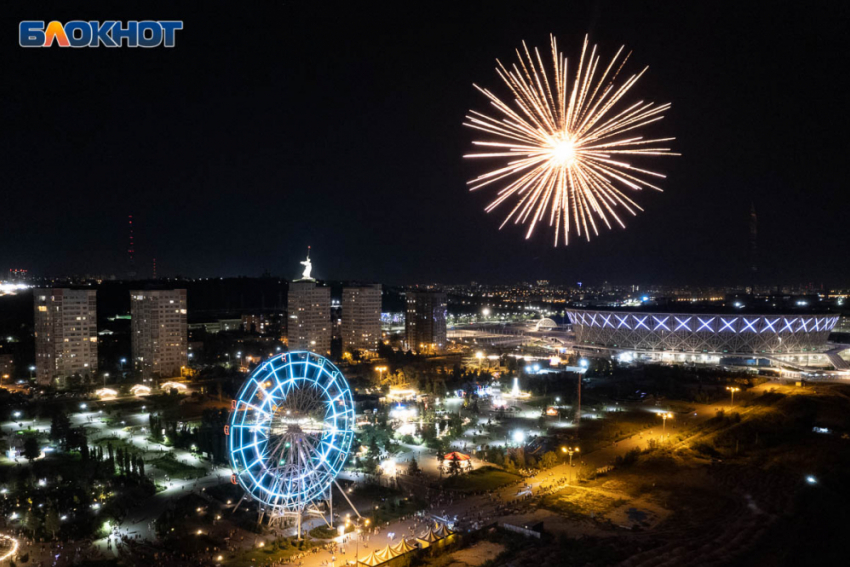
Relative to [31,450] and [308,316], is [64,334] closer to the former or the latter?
[308,316]

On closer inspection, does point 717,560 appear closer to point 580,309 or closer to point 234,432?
point 234,432

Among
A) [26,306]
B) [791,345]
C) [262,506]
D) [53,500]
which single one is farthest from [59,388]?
[791,345]

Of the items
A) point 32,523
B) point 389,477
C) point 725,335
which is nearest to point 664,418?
point 389,477

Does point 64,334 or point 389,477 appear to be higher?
point 64,334

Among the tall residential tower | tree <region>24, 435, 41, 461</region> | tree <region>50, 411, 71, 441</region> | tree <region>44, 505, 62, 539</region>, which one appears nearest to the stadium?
the tall residential tower

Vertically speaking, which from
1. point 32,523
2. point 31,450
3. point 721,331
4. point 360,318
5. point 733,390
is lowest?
point 32,523

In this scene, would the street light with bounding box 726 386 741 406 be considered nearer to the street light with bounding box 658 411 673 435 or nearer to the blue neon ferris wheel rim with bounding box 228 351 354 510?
the street light with bounding box 658 411 673 435
